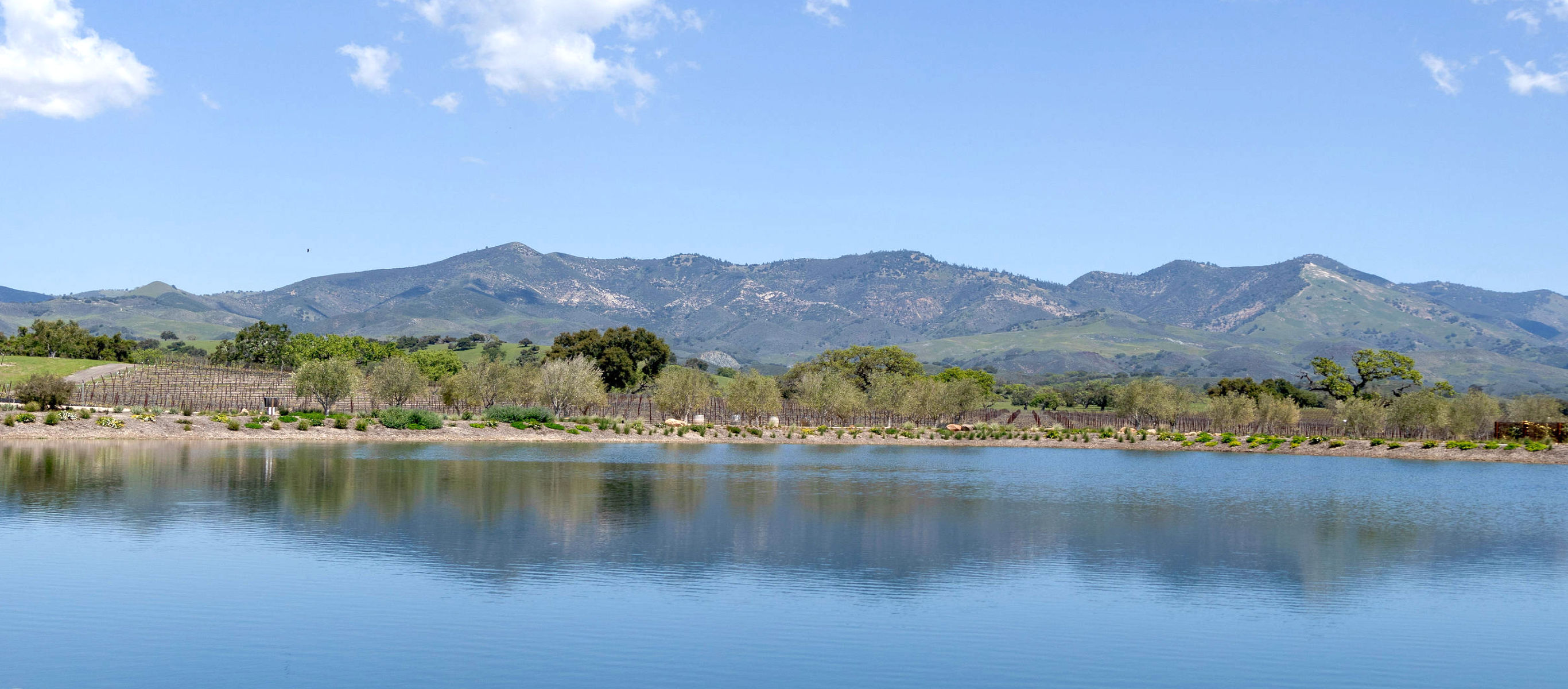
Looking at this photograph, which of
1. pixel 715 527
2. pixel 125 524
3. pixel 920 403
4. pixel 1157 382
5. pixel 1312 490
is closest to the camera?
pixel 125 524

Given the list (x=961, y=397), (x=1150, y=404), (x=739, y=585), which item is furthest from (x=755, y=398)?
(x=739, y=585)

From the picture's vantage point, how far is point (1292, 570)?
83.9 ft

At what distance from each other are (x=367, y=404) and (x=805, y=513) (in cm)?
7525

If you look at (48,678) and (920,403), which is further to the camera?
(920,403)

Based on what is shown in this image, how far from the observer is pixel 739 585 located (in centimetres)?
2162

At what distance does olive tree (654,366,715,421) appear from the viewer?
96.6 meters

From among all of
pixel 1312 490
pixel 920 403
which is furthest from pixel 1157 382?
pixel 1312 490

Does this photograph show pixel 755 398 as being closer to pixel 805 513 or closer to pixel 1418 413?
pixel 1418 413

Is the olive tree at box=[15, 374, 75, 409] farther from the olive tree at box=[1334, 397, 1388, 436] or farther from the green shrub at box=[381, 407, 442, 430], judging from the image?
the olive tree at box=[1334, 397, 1388, 436]

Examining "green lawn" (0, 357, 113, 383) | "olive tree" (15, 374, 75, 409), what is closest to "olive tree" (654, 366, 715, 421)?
"olive tree" (15, 374, 75, 409)

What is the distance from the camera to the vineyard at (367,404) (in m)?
→ 87.9

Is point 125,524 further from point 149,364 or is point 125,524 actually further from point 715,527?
point 149,364

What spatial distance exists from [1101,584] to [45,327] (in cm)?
14656

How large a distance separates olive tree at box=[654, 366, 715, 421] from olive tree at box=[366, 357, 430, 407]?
65.1 feet
